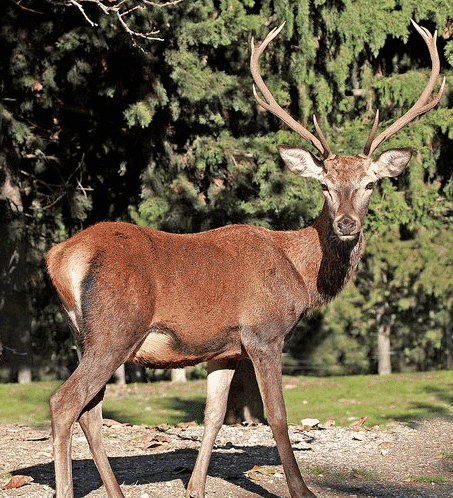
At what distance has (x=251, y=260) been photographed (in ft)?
21.9

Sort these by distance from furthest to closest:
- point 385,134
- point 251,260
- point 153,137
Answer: point 153,137, point 385,134, point 251,260

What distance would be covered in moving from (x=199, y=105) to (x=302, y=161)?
143 inches

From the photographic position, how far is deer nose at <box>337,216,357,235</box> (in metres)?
6.50

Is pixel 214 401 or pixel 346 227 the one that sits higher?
pixel 346 227

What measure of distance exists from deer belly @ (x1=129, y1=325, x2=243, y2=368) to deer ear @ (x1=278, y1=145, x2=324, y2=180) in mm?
1495

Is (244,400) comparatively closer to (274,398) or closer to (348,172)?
(274,398)

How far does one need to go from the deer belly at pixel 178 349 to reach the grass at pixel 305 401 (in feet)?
17.3

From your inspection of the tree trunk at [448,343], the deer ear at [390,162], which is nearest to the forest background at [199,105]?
the deer ear at [390,162]

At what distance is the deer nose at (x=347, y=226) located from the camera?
650 cm

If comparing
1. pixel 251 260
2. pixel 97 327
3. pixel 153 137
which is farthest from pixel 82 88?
pixel 97 327

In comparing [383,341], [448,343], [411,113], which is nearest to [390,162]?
[411,113]

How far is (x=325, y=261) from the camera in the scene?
280 inches

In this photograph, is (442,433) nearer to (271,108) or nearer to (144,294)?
(271,108)

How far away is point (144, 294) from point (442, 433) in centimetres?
497
